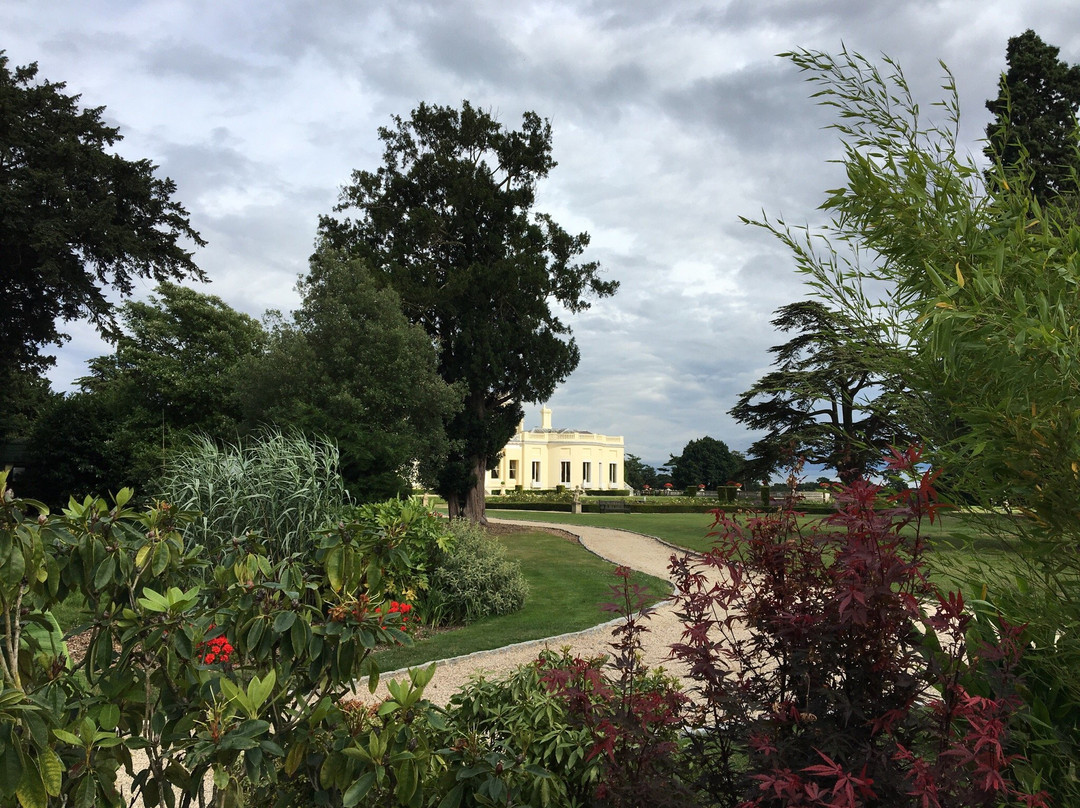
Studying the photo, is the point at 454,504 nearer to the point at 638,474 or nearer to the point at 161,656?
the point at 161,656

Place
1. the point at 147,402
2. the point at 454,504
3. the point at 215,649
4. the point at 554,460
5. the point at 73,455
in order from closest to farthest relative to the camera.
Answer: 1. the point at 215,649
2. the point at 147,402
3. the point at 454,504
4. the point at 73,455
5. the point at 554,460

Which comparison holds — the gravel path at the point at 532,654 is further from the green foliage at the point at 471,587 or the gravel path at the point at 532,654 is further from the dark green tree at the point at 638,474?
the dark green tree at the point at 638,474

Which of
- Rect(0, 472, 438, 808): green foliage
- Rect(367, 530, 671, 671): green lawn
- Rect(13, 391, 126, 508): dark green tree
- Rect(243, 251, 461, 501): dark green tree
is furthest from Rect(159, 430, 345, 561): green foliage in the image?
Rect(13, 391, 126, 508): dark green tree

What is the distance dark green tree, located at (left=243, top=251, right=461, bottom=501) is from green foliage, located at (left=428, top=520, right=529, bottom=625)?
407 centimetres

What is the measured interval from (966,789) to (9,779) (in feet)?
7.71

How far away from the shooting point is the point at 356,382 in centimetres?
1427

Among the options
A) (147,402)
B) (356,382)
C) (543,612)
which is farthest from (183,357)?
(543,612)

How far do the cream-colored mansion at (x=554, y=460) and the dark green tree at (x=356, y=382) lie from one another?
43496 mm

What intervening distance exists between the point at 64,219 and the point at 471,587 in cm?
1205

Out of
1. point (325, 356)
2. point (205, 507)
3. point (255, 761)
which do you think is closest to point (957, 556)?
point (255, 761)

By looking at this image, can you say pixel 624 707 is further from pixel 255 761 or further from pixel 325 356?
pixel 325 356

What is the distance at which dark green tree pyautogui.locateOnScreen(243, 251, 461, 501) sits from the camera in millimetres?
13320

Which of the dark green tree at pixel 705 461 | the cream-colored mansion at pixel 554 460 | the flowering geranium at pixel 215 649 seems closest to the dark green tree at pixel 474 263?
the flowering geranium at pixel 215 649

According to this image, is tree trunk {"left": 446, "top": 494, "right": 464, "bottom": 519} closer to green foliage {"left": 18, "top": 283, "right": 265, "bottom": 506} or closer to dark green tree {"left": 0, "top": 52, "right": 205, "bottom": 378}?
green foliage {"left": 18, "top": 283, "right": 265, "bottom": 506}
